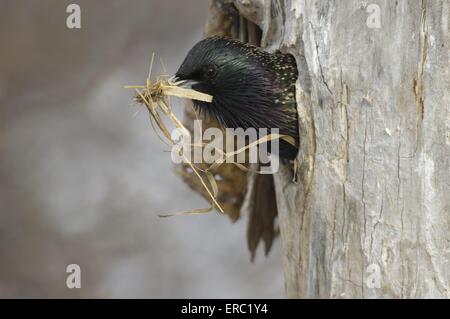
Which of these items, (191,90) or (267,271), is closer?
(191,90)

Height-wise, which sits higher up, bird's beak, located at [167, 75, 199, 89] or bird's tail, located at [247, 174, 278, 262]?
bird's beak, located at [167, 75, 199, 89]

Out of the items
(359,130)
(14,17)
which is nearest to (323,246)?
(359,130)

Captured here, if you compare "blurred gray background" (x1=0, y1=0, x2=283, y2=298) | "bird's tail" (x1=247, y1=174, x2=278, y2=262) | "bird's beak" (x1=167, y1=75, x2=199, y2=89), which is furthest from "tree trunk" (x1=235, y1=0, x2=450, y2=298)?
"blurred gray background" (x1=0, y1=0, x2=283, y2=298)

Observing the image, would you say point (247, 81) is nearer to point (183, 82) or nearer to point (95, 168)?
point (183, 82)

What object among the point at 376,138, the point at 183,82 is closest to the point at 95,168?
the point at 183,82

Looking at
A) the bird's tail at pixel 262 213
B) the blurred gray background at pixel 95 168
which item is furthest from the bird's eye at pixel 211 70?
the blurred gray background at pixel 95 168

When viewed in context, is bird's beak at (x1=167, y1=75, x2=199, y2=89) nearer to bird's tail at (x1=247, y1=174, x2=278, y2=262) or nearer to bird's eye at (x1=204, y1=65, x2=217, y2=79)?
bird's eye at (x1=204, y1=65, x2=217, y2=79)

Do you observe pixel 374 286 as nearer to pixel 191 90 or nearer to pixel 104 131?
pixel 191 90
